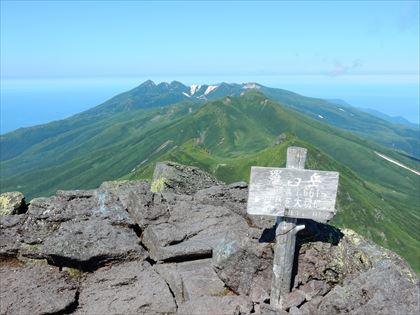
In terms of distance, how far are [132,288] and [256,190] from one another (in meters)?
6.68

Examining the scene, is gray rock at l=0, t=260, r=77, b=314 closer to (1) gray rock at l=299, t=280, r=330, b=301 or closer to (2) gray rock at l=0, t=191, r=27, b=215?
(2) gray rock at l=0, t=191, r=27, b=215

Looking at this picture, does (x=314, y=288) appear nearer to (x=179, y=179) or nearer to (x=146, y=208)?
(x=146, y=208)

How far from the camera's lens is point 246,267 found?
55.8 ft

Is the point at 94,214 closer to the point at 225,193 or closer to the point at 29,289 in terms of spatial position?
the point at 29,289

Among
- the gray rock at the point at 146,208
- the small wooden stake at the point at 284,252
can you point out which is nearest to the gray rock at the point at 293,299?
the small wooden stake at the point at 284,252

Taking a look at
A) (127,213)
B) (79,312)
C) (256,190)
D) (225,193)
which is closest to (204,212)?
(225,193)

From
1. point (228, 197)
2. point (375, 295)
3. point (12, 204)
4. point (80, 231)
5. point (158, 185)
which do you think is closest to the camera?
point (375, 295)

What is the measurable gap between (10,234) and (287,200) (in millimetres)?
13035

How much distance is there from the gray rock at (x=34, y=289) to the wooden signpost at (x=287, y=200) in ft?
27.2

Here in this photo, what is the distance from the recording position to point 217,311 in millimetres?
15078

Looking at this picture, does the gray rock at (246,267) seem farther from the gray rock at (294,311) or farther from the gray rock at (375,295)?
the gray rock at (375,295)

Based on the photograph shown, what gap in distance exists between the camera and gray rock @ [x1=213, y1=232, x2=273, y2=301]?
16859 millimetres

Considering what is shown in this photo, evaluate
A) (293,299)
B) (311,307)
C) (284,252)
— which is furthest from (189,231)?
(311,307)

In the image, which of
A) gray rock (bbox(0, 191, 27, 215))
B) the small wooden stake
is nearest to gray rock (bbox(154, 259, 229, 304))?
the small wooden stake
